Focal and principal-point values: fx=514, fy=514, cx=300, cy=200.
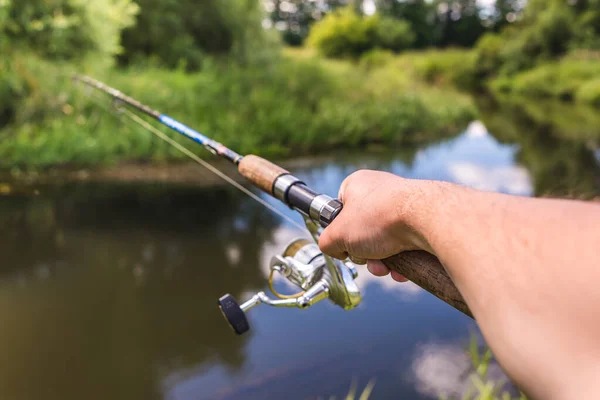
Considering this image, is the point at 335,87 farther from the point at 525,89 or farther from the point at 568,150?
the point at 525,89

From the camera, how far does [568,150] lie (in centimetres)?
766

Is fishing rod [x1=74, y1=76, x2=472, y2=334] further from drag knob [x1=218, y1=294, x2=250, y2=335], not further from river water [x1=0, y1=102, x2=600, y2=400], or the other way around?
river water [x1=0, y1=102, x2=600, y2=400]

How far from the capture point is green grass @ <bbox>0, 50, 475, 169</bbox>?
16.5 ft

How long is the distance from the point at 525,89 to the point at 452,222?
2111 centimetres

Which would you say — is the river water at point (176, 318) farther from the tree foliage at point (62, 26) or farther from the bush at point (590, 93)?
the bush at point (590, 93)

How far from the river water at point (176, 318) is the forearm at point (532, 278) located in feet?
3.49

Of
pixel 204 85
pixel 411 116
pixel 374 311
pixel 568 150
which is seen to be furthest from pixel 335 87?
pixel 374 311

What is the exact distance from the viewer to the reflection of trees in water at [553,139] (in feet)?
19.0

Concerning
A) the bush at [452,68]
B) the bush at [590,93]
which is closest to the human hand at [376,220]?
the bush at [590,93]

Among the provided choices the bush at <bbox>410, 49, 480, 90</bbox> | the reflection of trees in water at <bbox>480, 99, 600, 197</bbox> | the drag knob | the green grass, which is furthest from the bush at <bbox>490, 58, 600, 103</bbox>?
the drag knob

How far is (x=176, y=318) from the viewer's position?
2.88m

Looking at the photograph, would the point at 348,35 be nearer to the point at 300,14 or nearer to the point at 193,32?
the point at 300,14

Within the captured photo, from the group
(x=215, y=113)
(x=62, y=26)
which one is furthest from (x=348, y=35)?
(x=62, y=26)

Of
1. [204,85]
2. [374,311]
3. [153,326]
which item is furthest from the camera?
[204,85]
